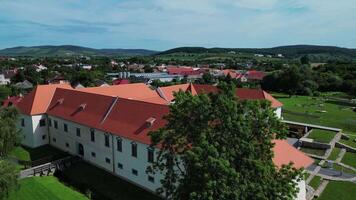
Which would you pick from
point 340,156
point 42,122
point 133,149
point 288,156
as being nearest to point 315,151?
point 340,156

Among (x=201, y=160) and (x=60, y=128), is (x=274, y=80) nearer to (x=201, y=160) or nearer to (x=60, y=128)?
(x=60, y=128)

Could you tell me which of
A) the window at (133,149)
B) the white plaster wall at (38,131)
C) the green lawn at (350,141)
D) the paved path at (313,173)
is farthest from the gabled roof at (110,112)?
the green lawn at (350,141)

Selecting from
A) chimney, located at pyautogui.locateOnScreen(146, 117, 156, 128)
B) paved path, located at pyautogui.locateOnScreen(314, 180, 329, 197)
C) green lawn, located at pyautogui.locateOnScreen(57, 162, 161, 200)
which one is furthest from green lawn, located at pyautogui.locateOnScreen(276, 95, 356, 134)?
green lawn, located at pyautogui.locateOnScreen(57, 162, 161, 200)

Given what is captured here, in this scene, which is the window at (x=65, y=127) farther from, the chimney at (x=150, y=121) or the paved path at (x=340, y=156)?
the paved path at (x=340, y=156)

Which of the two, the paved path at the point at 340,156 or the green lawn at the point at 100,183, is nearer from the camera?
the green lawn at the point at 100,183

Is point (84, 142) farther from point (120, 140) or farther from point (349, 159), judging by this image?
point (349, 159)

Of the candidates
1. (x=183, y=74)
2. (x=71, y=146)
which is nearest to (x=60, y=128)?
(x=71, y=146)
